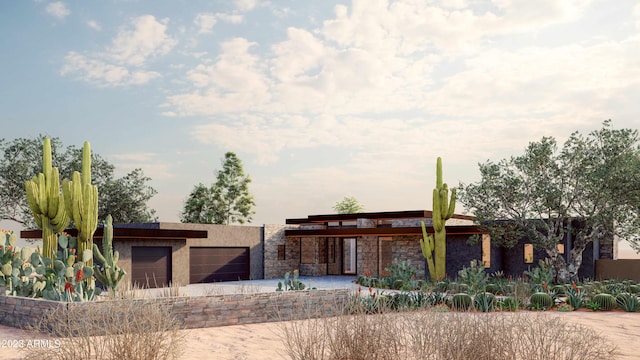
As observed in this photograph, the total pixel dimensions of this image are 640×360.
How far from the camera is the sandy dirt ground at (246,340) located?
10750 millimetres

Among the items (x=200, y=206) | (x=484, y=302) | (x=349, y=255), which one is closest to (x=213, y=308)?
(x=484, y=302)

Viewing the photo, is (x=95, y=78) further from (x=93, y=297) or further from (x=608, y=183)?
(x=608, y=183)

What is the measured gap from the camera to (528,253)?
1073 inches

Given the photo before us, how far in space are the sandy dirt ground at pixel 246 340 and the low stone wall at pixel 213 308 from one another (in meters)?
0.28

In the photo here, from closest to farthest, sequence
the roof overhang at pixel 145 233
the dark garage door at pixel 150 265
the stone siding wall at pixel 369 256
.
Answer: the roof overhang at pixel 145 233
the dark garage door at pixel 150 265
the stone siding wall at pixel 369 256

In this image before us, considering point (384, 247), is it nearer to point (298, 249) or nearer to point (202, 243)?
point (298, 249)

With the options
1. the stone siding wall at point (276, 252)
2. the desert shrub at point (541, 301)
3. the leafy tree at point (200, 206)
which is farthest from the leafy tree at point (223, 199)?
the desert shrub at point (541, 301)

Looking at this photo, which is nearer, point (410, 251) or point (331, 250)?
point (410, 251)

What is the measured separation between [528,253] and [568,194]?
12.3 feet

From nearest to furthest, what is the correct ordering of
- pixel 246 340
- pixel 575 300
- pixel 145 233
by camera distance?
pixel 246 340
pixel 575 300
pixel 145 233

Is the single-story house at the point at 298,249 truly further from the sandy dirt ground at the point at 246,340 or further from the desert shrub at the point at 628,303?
the sandy dirt ground at the point at 246,340

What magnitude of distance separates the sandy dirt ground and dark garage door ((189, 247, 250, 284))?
580 inches

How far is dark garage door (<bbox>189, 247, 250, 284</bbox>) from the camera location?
28797mm

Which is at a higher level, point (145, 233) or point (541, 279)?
point (145, 233)
